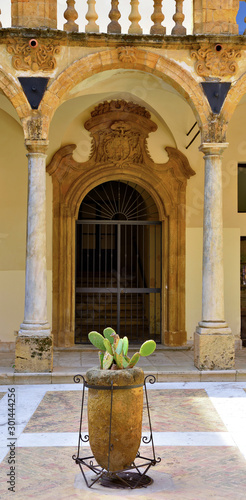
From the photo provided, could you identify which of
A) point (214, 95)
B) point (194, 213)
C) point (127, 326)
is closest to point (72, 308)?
point (127, 326)

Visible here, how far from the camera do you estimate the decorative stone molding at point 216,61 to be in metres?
9.68

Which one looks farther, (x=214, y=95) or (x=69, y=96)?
(x=69, y=96)

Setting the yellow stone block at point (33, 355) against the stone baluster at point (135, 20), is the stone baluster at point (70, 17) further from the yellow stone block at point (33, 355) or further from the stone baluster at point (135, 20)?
the yellow stone block at point (33, 355)

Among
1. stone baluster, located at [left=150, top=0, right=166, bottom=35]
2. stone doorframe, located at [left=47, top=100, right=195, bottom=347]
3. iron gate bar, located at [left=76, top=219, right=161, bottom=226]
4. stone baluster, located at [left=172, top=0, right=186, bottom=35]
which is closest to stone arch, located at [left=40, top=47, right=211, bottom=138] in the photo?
stone baluster, located at [left=150, top=0, right=166, bottom=35]

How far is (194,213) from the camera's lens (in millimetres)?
12195

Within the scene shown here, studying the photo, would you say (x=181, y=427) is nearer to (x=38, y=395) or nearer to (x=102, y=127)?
(x=38, y=395)

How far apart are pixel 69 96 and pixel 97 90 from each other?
0.80 meters

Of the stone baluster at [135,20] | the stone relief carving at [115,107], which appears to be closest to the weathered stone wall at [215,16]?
the stone baluster at [135,20]

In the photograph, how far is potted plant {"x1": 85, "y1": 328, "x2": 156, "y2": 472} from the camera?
484cm

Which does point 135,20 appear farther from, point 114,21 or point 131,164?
point 131,164

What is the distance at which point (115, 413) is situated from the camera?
4859mm

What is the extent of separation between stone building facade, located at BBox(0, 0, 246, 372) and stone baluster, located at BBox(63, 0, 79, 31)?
0.07 ft

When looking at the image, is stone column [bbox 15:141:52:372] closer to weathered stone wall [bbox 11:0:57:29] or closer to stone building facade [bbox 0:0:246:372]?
stone building facade [bbox 0:0:246:372]

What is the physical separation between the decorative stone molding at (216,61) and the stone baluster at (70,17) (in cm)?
196
